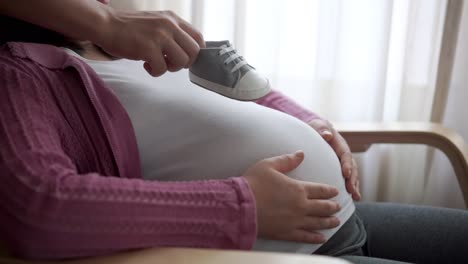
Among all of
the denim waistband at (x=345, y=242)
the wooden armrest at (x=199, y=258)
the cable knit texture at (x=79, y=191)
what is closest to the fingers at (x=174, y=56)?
the cable knit texture at (x=79, y=191)

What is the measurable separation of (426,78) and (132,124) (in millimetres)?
959

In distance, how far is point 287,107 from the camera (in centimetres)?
111

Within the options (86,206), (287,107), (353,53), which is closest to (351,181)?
(287,107)

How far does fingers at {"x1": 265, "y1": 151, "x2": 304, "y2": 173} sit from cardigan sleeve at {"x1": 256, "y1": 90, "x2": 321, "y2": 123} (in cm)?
29

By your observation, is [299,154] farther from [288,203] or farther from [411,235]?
[411,235]

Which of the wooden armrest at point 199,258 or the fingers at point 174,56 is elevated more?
the fingers at point 174,56

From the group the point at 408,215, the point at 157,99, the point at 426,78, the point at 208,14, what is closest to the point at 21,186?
the point at 157,99

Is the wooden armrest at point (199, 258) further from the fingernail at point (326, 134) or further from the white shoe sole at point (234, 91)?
the fingernail at point (326, 134)

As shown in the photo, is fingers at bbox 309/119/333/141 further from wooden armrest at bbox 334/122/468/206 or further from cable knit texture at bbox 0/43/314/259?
cable knit texture at bbox 0/43/314/259

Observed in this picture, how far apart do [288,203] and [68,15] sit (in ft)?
1.23

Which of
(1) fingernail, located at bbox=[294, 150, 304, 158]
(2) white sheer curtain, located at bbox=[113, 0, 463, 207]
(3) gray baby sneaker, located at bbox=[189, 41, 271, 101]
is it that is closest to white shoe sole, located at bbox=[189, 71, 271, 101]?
(3) gray baby sneaker, located at bbox=[189, 41, 271, 101]

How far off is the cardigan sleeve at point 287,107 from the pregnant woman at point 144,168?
168mm

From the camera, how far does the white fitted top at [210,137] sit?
0.81 meters

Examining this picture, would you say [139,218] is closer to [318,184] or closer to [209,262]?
[209,262]
